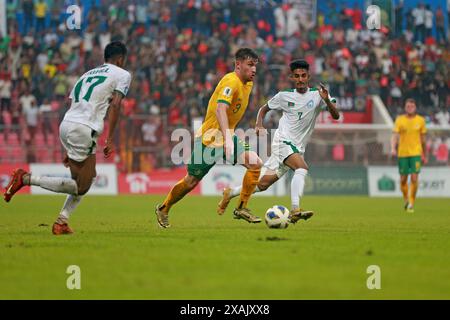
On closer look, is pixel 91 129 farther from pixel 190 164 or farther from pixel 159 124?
pixel 159 124

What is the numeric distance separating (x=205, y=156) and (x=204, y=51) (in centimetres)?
2142

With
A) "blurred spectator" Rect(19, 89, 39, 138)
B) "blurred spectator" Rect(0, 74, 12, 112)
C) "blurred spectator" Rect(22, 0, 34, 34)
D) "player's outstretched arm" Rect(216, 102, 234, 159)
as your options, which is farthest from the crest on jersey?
"blurred spectator" Rect(22, 0, 34, 34)

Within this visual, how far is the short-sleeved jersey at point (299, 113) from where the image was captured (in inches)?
577

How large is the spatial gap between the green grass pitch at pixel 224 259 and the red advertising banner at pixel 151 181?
13655mm

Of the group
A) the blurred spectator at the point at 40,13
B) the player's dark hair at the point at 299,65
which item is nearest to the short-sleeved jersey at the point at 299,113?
the player's dark hair at the point at 299,65

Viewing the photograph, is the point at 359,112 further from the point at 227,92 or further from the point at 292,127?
the point at 227,92

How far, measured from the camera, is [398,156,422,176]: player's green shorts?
A: 2141 cm

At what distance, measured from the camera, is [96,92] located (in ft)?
38.1

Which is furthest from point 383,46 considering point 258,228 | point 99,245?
point 99,245

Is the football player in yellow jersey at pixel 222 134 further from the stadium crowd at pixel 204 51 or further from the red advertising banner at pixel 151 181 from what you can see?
the stadium crowd at pixel 204 51

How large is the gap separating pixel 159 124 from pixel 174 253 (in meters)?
19.5

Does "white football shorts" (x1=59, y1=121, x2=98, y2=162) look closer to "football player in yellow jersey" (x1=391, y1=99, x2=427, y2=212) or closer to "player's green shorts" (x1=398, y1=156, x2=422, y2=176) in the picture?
"football player in yellow jersey" (x1=391, y1=99, x2=427, y2=212)

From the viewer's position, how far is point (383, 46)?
3516 centimetres

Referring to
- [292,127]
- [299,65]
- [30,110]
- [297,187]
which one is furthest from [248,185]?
[30,110]
